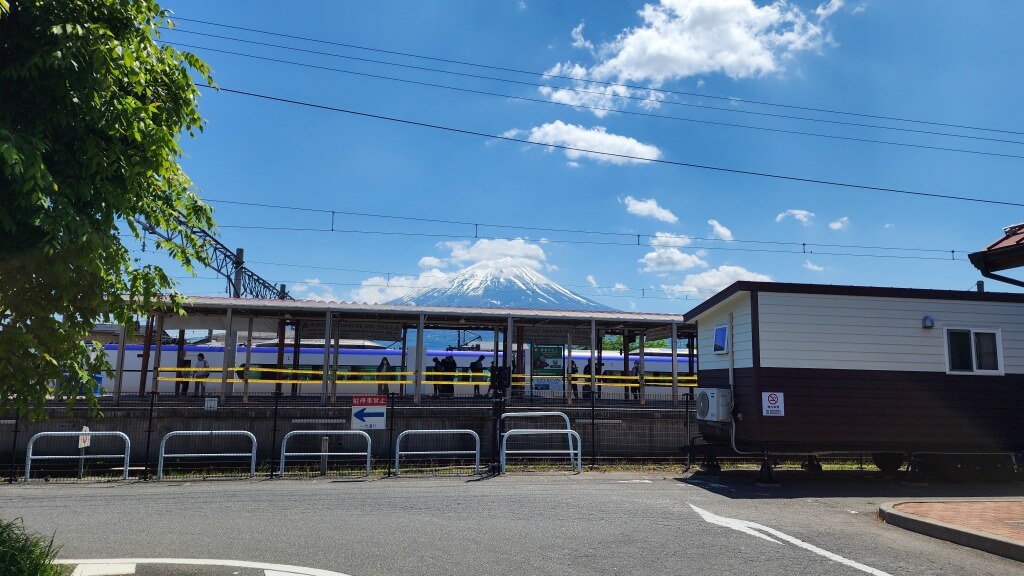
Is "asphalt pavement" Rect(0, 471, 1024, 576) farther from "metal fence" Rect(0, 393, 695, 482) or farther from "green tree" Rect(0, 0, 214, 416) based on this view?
"metal fence" Rect(0, 393, 695, 482)

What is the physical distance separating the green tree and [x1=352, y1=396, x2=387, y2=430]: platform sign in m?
7.80

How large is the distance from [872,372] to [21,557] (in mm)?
12567

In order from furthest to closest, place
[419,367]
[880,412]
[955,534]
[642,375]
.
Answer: [642,375] < [419,367] < [880,412] < [955,534]

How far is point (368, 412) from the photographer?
510 inches

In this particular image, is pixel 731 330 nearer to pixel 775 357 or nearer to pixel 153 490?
pixel 775 357

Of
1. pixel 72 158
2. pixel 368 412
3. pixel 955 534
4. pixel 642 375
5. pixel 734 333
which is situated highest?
pixel 72 158

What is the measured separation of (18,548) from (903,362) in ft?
43.3

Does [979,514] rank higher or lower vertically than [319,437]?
lower

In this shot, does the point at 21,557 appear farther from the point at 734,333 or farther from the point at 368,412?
the point at 734,333

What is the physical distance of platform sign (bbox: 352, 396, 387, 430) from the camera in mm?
12891

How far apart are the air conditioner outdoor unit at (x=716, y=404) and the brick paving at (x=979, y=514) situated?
3731 millimetres

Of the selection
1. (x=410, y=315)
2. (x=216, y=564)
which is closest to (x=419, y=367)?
(x=410, y=315)

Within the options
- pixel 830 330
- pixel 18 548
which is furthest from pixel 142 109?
pixel 830 330

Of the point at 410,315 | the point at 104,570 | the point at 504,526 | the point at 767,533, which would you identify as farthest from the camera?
the point at 410,315
